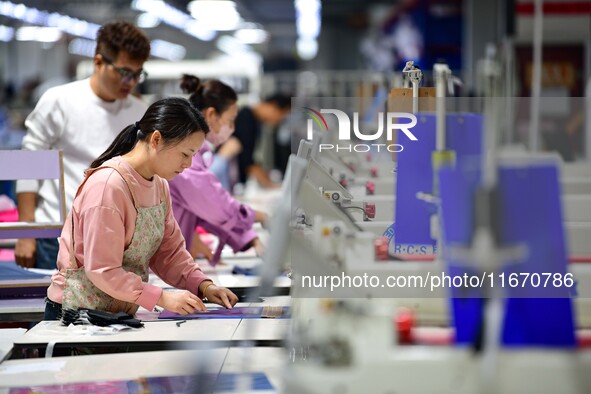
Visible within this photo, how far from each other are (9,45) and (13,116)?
50.3ft

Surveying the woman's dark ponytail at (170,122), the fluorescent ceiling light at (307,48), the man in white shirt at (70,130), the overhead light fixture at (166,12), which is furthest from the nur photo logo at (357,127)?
the fluorescent ceiling light at (307,48)

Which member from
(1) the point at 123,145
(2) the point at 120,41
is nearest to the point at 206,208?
(2) the point at 120,41

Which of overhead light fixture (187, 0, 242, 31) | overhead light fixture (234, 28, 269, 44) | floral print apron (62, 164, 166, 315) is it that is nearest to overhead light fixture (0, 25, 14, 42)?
overhead light fixture (187, 0, 242, 31)

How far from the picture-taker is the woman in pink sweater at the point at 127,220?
2.88 meters

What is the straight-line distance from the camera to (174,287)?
340cm

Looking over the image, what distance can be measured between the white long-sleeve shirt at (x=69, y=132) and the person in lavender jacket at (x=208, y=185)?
0.41 metres

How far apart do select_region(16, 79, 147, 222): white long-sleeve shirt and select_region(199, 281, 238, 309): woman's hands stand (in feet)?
4.10

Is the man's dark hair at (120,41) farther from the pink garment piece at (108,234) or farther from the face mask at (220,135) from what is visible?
the pink garment piece at (108,234)

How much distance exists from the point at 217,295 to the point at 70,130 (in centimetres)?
143

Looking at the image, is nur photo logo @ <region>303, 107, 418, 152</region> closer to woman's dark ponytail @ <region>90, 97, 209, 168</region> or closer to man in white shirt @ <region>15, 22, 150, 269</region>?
woman's dark ponytail @ <region>90, 97, 209, 168</region>

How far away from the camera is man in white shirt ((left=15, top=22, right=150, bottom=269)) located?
167 inches

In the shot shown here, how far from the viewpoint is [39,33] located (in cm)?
2197

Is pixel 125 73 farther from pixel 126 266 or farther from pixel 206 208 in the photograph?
pixel 126 266

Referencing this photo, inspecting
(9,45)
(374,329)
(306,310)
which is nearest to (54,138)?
(306,310)
